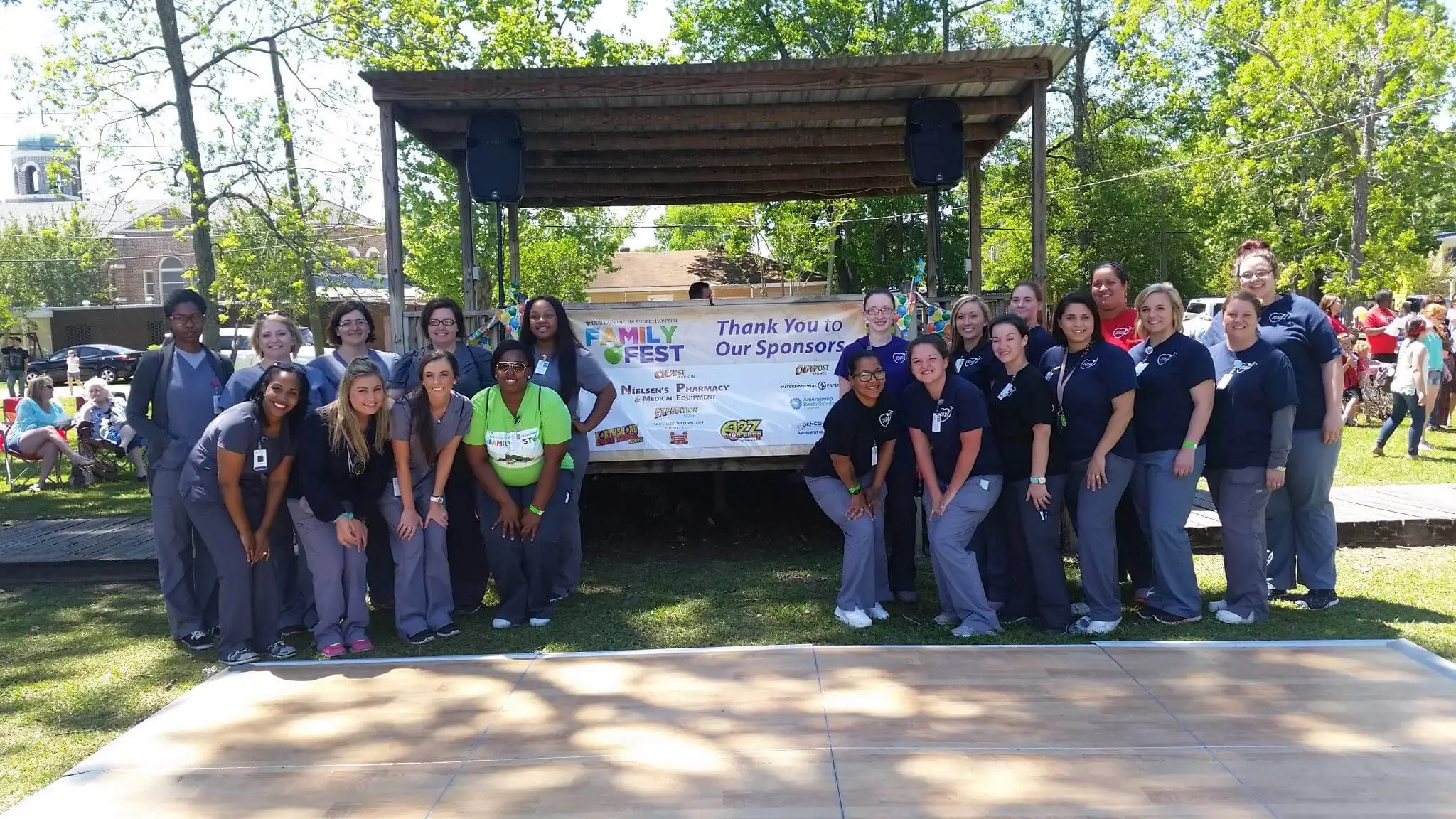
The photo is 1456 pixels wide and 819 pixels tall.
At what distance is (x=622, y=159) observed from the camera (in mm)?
9461

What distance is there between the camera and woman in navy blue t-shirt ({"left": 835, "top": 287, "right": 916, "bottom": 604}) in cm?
566

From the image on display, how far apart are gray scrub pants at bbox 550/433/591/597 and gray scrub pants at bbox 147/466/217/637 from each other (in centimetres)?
186

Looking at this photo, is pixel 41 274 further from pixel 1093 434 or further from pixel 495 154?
pixel 1093 434

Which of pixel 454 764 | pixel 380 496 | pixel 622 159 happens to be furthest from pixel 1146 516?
pixel 622 159

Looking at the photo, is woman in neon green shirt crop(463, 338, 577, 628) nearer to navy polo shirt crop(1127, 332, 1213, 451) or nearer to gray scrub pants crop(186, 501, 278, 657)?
gray scrub pants crop(186, 501, 278, 657)

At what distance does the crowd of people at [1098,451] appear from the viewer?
505 cm

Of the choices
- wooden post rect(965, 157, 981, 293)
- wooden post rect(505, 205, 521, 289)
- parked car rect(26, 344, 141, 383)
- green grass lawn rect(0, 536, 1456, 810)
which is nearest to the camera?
green grass lawn rect(0, 536, 1456, 810)

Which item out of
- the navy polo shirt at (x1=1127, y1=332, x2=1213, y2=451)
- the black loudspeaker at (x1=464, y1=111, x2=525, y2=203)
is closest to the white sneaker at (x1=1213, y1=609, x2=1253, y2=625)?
the navy polo shirt at (x1=1127, y1=332, x2=1213, y2=451)

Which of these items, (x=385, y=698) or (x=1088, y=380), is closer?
(x=385, y=698)

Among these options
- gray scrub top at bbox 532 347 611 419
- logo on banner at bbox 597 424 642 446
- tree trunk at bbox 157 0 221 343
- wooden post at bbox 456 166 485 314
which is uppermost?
tree trunk at bbox 157 0 221 343

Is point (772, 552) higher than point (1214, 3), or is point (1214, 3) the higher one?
point (1214, 3)

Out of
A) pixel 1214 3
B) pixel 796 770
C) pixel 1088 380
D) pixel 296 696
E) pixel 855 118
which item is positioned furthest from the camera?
pixel 1214 3

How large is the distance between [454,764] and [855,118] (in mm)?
5686

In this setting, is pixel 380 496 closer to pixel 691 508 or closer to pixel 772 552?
pixel 772 552
